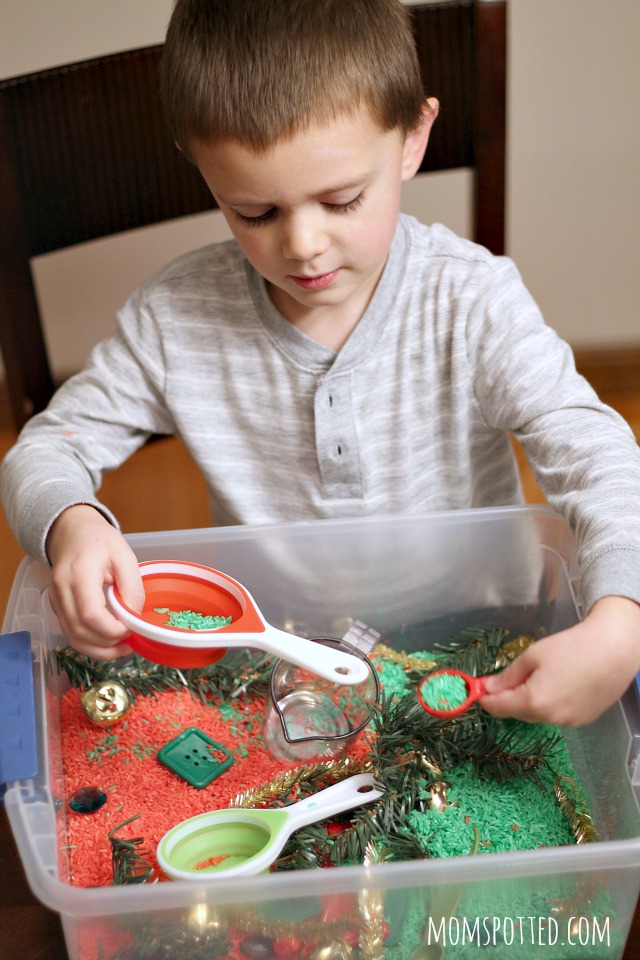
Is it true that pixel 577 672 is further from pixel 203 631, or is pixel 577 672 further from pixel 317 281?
pixel 317 281

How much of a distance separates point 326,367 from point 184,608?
0.29 m

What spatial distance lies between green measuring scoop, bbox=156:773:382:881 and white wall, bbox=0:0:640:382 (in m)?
1.16

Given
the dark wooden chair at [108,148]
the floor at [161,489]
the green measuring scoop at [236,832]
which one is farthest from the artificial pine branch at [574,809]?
the floor at [161,489]

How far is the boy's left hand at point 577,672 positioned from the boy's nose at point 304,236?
31cm

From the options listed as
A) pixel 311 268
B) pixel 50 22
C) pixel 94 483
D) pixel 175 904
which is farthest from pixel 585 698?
pixel 50 22

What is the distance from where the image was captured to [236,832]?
57 cm

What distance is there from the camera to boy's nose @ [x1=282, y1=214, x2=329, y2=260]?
67 cm

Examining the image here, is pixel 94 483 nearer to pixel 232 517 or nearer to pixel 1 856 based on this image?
pixel 232 517

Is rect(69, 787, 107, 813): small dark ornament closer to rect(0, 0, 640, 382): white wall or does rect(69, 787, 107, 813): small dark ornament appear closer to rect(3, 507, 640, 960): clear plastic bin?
rect(3, 507, 640, 960): clear plastic bin

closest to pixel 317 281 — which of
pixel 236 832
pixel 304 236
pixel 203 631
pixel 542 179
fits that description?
pixel 304 236

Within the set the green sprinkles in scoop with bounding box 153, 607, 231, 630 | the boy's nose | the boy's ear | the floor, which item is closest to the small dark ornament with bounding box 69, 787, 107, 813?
the green sprinkles in scoop with bounding box 153, 607, 231, 630

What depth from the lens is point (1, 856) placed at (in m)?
0.53

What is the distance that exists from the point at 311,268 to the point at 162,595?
0.26 metres

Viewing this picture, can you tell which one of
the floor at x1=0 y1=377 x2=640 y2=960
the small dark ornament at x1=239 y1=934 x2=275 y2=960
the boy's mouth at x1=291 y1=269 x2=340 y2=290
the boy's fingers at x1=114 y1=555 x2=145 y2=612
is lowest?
the floor at x1=0 y1=377 x2=640 y2=960
